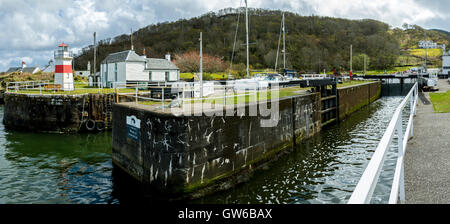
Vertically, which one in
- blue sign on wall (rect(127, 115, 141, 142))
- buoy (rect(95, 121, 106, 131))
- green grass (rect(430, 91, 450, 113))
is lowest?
buoy (rect(95, 121, 106, 131))

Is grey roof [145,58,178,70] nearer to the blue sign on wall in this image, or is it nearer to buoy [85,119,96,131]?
buoy [85,119,96,131]

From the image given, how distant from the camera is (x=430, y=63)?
104 meters

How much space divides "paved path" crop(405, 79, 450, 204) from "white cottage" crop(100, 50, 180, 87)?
29153mm

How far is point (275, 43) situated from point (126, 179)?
290ft

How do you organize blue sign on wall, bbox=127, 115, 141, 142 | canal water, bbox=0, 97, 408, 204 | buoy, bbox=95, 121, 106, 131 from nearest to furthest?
canal water, bbox=0, 97, 408, 204 → blue sign on wall, bbox=127, 115, 141, 142 → buoy, bbox=95, 121, 106, 131

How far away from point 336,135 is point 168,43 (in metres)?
90.2

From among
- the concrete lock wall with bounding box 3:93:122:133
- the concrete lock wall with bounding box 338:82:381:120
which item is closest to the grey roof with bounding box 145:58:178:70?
the concrete lock wall with bounding box 3:93:122:133

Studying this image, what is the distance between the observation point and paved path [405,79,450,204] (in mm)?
3819

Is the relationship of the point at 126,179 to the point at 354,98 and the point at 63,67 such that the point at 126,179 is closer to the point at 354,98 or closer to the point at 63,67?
the point at 63,67

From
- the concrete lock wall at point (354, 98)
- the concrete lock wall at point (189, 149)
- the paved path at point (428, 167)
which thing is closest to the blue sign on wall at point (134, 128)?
the concrete lock wall at point (189, 149)

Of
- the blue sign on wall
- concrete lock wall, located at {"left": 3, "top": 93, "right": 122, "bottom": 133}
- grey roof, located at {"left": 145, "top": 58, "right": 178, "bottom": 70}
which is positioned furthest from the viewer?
grey roof, located at {"left": 145, "top": 58, "right": 178, "bottom": 70}

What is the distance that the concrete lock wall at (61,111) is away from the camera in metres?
21.7

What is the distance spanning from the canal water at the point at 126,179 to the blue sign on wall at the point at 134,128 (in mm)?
1658
